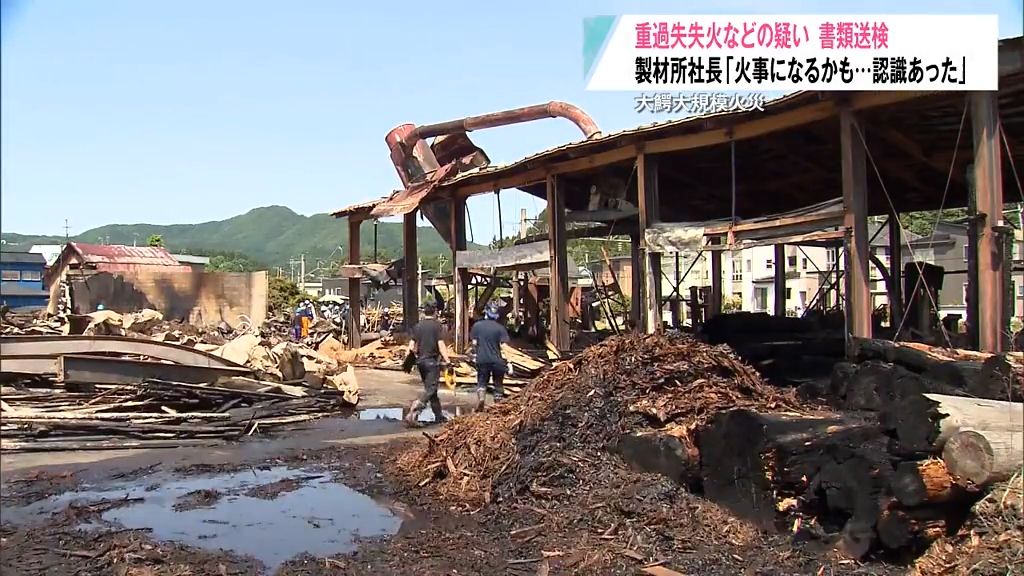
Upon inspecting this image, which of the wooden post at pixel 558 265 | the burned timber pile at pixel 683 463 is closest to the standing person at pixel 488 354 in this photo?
the burned timber pile at pixel 683 463

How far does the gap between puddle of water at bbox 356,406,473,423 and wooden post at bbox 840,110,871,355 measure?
5672 mm

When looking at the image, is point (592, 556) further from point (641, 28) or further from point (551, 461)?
point (641, 28)

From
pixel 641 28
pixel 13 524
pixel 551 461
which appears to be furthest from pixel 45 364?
pixel 641 28

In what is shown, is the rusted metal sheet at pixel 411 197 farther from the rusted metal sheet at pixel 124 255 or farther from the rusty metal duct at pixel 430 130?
the rusted metal sheet at pixel 124 255

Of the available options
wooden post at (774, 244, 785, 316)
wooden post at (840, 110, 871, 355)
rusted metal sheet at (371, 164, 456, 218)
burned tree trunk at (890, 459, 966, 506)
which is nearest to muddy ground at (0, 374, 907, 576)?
burned tree trunk at (890, 459, 966, 506)

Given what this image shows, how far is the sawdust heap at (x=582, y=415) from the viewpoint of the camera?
6.92 m

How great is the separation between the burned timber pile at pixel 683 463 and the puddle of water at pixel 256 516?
0.82 m

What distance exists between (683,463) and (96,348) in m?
9.33

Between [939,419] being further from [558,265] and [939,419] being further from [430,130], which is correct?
[430,130]

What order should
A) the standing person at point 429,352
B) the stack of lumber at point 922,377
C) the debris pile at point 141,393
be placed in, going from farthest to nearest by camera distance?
the standing person at point 429,352
the debris pile at point 141,393
the stack of lumber at point 922,377

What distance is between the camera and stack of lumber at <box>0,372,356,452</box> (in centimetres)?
987

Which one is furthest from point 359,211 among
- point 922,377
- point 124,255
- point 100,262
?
point 124,255

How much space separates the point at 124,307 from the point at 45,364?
20119 mm

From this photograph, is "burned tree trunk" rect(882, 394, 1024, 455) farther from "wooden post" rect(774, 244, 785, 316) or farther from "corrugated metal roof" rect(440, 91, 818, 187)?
"wooden post" rect(774, 244, 785, 316)
